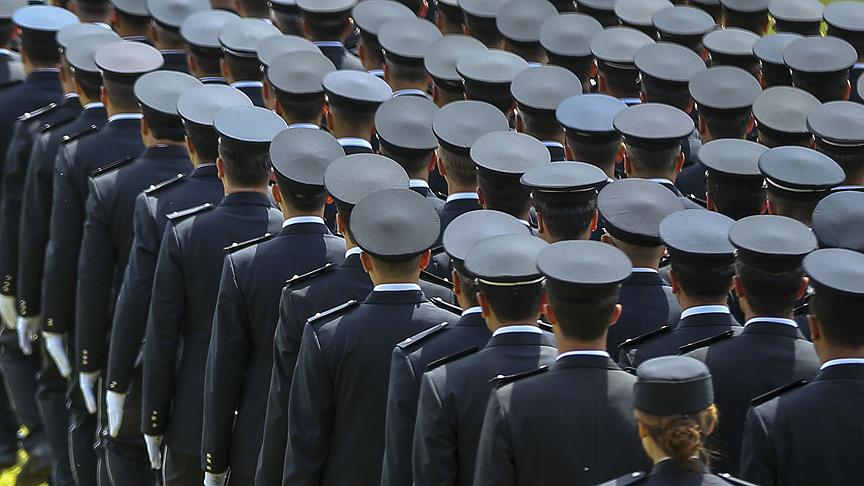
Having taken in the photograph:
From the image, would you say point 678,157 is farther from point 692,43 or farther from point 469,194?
point 692,43

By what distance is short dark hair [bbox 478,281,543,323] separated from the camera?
13.5ft

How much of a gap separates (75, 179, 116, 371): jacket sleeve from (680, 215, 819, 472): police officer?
289 centimetres

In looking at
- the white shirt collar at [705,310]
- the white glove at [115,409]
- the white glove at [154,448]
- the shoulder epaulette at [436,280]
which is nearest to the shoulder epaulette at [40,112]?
the white glove at [115,409]

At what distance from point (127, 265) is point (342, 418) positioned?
176 centimetres

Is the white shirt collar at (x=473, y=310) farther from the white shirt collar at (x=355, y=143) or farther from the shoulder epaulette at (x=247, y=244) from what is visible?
the white shirt collar at (x=355, y=143)

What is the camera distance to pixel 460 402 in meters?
4.12

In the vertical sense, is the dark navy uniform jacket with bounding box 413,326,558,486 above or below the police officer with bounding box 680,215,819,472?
below

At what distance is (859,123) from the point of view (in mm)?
5902

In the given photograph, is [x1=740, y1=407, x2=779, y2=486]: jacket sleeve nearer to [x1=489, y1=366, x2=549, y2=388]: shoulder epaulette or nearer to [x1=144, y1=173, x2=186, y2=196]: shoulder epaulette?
Answer: [x1=489, y1=366, x2=549, y2=388]: shoulder epaulette

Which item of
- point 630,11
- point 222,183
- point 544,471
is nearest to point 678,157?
point 222,183

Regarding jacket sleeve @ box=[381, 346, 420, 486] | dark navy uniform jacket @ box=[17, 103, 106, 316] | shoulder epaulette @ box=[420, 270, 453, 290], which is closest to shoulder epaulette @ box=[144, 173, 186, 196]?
dark navy uniform jacket @ box=[17, 103, 106, 316]

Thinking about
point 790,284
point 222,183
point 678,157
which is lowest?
point 222,183

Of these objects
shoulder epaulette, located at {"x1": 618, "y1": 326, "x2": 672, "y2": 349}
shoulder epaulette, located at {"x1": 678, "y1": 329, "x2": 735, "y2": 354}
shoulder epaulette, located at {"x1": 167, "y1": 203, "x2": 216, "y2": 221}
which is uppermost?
shoulder epaulette, located at {"x1": 678, "y1": 329, "x2": 735, "y2": 354}

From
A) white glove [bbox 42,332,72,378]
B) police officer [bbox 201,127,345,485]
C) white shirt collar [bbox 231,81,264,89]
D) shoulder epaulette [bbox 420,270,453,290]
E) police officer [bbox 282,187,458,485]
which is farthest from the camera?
white shirt collar [bbox 231,81,264,89]
